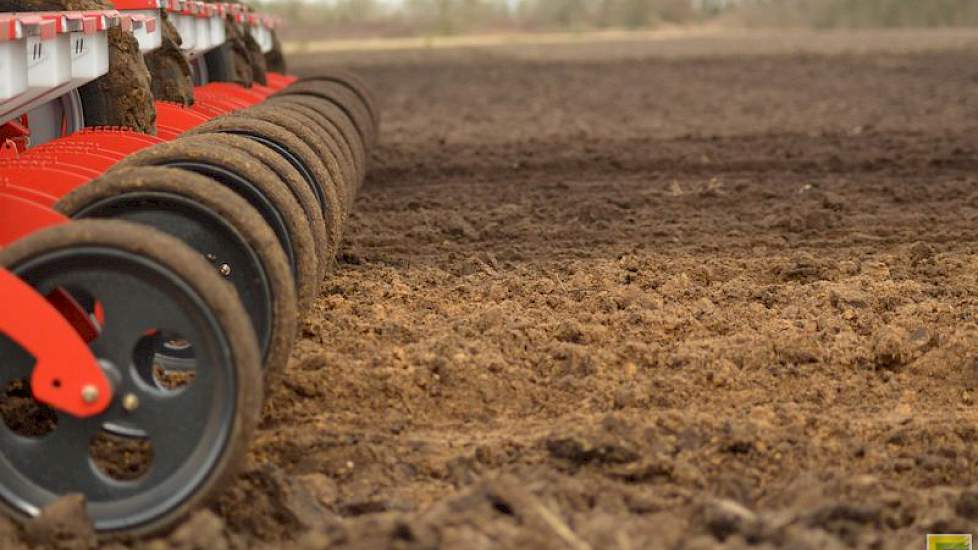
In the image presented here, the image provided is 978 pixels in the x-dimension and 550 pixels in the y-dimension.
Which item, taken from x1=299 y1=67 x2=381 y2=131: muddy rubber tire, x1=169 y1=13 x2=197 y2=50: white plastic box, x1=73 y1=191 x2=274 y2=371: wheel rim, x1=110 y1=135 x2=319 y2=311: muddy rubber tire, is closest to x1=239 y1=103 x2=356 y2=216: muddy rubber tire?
x1=169 y1=13 x2=197 y2=50: white plastic box

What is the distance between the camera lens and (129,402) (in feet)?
11.2

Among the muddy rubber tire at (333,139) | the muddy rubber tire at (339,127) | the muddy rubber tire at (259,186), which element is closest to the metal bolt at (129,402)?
the muddy rubber tire at (259,186)

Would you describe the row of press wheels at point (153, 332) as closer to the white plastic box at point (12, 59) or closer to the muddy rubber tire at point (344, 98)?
the white plastic box at point (12, 59)

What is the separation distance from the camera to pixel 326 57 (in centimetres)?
2978

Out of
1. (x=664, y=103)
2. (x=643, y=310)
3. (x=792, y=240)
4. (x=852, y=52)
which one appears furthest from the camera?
(x=852, y=52)

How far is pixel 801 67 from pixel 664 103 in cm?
708

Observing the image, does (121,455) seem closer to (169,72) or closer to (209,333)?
(209,333)

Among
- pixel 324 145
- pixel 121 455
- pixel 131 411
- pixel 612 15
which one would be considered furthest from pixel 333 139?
pixel 612 15

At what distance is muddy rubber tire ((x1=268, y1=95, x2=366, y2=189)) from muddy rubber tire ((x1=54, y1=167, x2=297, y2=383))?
3.12 metres

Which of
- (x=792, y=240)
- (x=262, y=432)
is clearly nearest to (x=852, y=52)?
(x=792, y=240)

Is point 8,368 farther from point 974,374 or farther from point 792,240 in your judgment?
point 792,240

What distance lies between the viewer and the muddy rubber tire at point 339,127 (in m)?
7.46

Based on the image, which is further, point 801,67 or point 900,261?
point 801,67

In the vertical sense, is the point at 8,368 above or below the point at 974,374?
above
